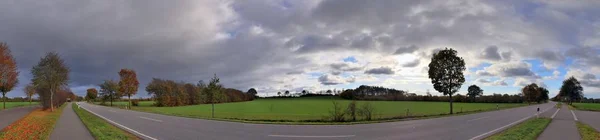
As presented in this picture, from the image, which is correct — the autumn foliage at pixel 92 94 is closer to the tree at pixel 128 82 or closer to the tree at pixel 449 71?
the tree at pixel 128 82

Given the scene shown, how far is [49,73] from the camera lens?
1781 inches

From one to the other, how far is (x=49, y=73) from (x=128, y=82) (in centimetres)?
3382

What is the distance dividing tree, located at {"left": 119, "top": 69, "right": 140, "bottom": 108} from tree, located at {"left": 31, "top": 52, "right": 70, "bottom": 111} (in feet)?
96.8

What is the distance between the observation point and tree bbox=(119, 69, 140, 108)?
253 feet

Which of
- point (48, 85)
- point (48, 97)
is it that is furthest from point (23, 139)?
point (48, 97)

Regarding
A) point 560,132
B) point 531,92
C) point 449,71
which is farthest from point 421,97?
point 560,132

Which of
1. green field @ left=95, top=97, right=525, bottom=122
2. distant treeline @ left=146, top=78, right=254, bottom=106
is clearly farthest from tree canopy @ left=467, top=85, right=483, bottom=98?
distant treeline @ left=146, top=78, right=254, bottom=106

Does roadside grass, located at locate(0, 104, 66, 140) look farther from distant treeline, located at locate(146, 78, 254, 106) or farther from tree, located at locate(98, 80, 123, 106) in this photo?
tree, located at locate(98, 80, 123, 106)

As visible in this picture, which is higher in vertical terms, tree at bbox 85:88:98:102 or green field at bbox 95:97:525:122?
tree at bbox 85:88:98:102

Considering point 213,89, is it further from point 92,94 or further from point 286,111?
point 92,94

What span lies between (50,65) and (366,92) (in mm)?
99174

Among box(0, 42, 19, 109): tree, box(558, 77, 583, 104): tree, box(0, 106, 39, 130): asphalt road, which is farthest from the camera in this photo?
box(558, 77, 583, 104): tree

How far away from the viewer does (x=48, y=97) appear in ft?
161

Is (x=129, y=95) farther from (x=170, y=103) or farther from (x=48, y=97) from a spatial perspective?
(x=48, y=97)
